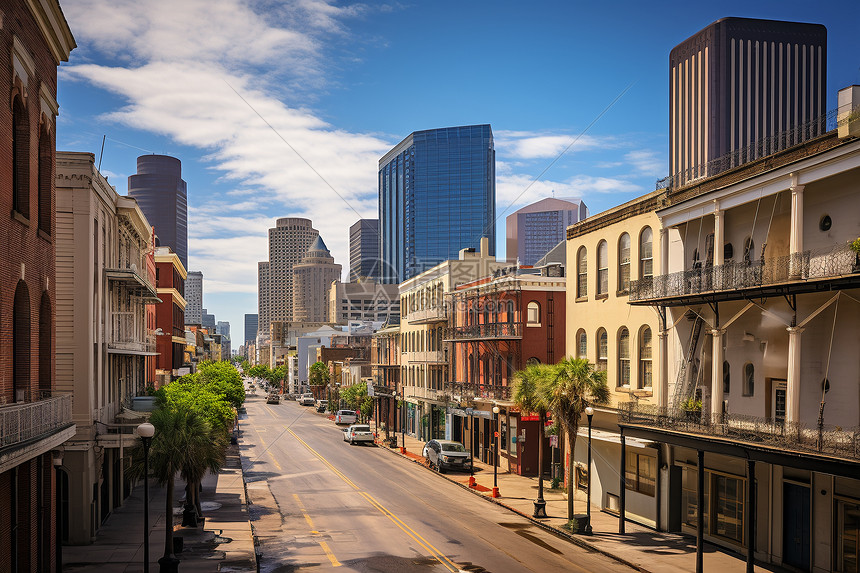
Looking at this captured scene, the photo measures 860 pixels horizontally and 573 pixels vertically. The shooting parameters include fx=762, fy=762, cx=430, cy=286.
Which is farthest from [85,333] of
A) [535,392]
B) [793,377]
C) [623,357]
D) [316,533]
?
[793,377]

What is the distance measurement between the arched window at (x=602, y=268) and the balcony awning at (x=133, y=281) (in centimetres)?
2069

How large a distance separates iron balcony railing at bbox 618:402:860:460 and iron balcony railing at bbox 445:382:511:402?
15.9 meters

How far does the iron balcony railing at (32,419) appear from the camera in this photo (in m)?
15.4

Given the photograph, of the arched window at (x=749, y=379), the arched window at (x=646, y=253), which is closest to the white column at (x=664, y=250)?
the arched window at (x=646, y=253)

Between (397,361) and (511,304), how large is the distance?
3230cm

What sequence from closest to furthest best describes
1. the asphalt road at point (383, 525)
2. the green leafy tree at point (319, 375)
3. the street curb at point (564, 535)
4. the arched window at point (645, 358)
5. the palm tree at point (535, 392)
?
the asphalt road at point (383, 525) < the street curb at point (564, 535) < the arched window at point (645, 358) < the palm tree at point (535, 392) < the green leafy tree at point (319, 375)

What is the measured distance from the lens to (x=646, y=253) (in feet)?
102

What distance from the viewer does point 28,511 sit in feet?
62.1

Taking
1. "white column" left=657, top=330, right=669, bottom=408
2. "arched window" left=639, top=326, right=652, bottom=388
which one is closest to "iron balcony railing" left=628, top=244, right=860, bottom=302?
"white column" left=657, top=330, right=669, bottom=408

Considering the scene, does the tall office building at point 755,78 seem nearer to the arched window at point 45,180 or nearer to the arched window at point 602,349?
the arched window at point 602,349

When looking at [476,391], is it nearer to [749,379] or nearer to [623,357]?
[623,357]

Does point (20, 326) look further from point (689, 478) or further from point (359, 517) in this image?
point (689, 478)

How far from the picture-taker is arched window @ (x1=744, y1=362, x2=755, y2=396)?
81.9ft

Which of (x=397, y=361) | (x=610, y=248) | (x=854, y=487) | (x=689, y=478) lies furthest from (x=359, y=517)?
(x=397, y=361)
